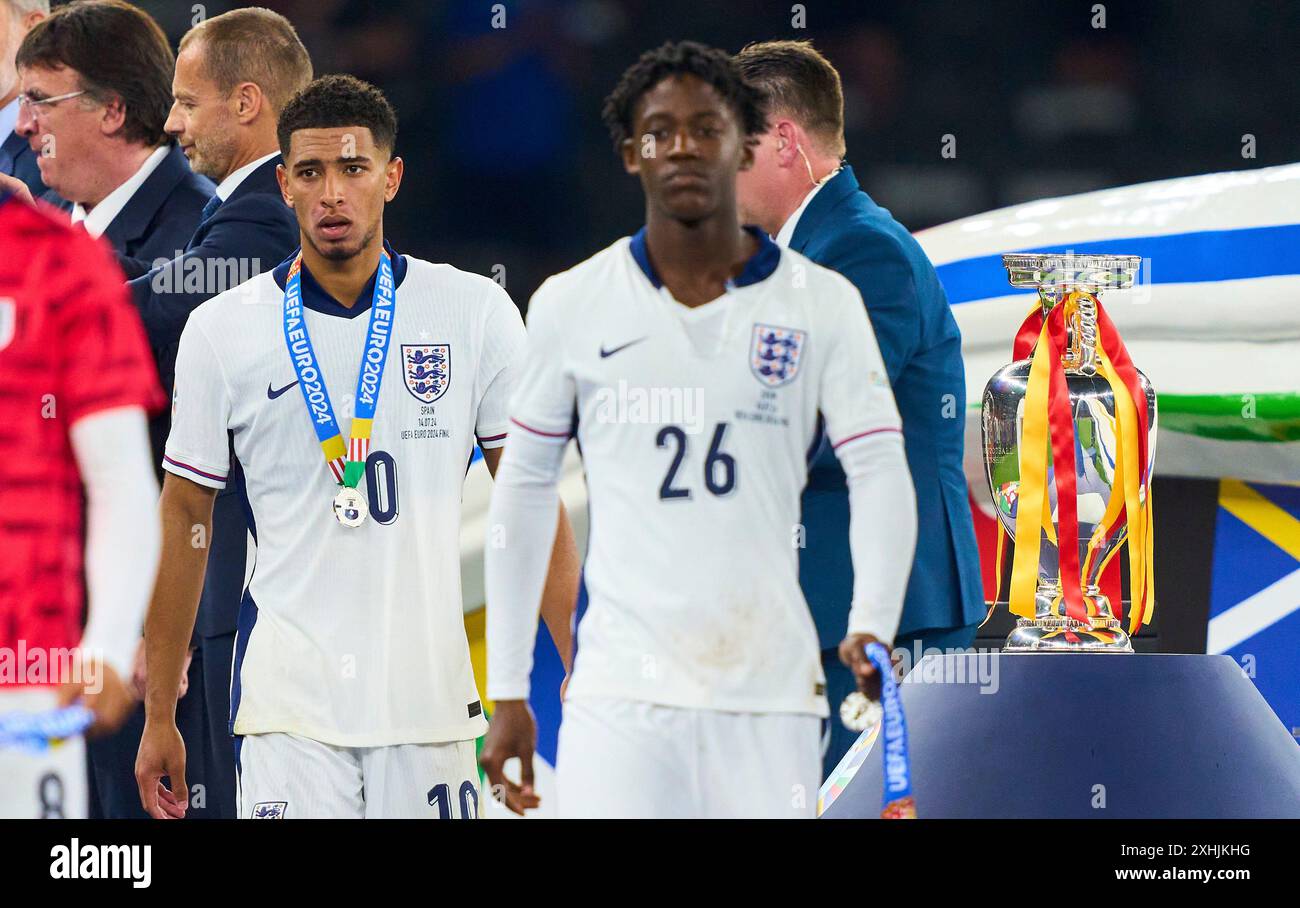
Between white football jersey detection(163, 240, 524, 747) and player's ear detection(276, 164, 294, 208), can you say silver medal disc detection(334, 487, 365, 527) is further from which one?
player's ear detection(276, 164, 294, 208)

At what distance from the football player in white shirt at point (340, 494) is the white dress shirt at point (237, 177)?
0.82 ft

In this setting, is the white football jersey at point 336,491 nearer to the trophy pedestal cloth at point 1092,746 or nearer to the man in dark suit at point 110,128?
the man in dark suit at point 110,128

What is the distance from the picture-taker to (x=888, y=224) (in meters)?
3.53

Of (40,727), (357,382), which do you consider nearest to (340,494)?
(357,382)

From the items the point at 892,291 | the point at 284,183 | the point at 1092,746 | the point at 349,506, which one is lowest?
the point at 1092,746

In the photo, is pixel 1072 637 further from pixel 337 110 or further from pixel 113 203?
pixel 113 203

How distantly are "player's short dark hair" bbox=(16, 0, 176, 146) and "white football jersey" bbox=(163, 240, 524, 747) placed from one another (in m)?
0.66

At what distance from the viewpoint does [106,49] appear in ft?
12.5

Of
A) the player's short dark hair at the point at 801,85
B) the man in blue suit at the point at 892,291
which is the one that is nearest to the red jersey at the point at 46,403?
the man in blue suit at the point at 892,291

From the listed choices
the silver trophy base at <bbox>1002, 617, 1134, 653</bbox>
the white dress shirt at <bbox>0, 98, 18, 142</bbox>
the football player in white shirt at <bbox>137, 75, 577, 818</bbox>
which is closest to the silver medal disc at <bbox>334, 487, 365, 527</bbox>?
the football player in white shirt at <bbox>137, 75, 577, 818</bbox>

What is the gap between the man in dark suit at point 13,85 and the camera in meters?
3.95

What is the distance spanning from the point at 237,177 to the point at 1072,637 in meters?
1.70
